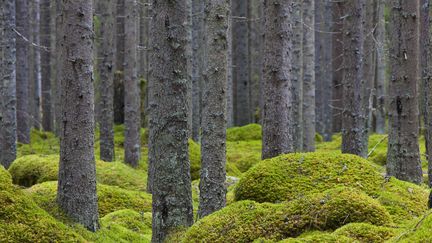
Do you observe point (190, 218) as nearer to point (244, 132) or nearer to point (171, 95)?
point (171, 95)

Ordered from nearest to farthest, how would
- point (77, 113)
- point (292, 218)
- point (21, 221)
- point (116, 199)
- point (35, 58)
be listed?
point (292, 218)
point (21, 221)
point (77, 113)
point (116, 199)
point (35, 58)

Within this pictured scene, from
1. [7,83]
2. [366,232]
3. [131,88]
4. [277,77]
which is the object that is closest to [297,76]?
[131,88]

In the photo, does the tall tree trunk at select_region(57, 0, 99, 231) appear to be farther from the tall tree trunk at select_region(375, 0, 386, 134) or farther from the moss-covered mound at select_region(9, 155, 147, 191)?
the tall tree trunk at select_region(375, 0, 386, 134)

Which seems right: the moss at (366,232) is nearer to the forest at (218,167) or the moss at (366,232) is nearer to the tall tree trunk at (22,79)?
the forest at (218,167)

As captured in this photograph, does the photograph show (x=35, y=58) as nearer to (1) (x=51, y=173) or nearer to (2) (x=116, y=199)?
(1) (x=51, y=173)

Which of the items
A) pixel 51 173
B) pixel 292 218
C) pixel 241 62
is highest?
pixel 241 62

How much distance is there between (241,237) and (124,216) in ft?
12.4

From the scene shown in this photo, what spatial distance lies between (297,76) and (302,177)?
8.98 m

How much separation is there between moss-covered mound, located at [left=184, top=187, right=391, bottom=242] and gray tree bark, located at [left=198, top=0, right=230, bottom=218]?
1.97m

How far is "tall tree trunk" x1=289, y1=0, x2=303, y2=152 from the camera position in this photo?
14484 mm

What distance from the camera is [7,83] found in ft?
43.7

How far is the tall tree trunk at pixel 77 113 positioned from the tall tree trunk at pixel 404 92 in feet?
15.7

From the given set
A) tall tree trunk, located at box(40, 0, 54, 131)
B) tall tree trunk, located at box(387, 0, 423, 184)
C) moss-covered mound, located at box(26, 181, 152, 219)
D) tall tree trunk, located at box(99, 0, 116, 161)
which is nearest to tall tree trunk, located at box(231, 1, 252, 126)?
tall tree trunk, located at box(40, 0, 54, 131)

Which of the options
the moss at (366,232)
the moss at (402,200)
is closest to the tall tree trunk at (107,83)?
the moss at (402,200)
